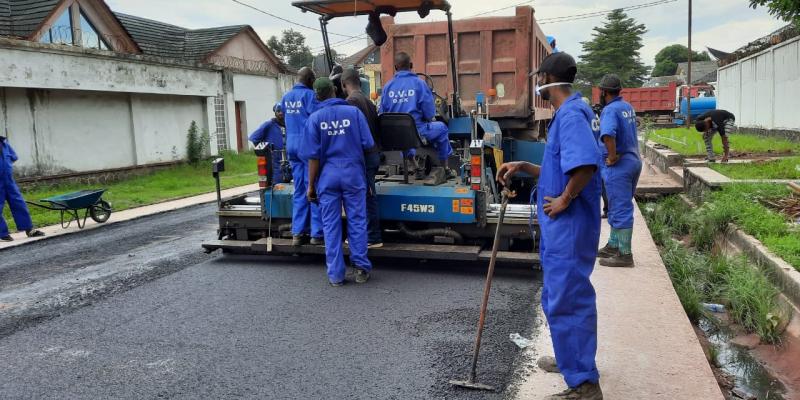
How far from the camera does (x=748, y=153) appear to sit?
46.8 feet

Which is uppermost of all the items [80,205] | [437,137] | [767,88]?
[767,88]

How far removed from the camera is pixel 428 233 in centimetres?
627

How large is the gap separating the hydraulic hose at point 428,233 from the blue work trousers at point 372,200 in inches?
9.7

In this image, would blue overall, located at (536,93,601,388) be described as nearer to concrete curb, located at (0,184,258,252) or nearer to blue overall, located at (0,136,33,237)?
concrete curb, located at (0,184,258,252)

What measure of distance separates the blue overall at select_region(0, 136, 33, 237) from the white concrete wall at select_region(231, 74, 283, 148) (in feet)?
44.8

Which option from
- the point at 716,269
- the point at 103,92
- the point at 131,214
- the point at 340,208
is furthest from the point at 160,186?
the point at 716,269

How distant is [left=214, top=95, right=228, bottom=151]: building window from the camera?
22141mm

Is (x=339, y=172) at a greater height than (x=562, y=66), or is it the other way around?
(x=562, y=66)

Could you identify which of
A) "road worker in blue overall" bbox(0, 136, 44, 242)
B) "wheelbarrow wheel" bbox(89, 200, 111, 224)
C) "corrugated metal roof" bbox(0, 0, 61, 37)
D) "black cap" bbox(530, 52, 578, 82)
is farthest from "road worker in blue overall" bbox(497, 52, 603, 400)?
"corrugated metal roof" bbox(0, 0, 61, 37)

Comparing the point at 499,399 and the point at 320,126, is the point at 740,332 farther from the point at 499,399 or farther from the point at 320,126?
the point at 320,126

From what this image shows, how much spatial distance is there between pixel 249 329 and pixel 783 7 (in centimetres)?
972

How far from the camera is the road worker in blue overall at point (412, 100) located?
6387 mm

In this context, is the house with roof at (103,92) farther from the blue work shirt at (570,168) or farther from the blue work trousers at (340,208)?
the blue work shirt at (570,168)

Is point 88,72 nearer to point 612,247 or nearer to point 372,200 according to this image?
point 372,200
